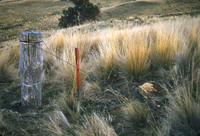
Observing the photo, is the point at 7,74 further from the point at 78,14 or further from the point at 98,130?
the point at 78,14

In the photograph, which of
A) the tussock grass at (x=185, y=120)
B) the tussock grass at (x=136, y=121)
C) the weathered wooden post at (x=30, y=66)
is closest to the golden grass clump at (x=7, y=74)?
the weathered wooden post at (x=30, y=66)

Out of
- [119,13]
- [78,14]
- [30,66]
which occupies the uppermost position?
[119,13]

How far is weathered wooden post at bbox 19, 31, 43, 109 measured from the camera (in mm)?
2055

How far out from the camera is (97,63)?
10.6ft

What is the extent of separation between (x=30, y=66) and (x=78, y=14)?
20.9 m

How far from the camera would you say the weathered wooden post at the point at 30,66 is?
2.05m

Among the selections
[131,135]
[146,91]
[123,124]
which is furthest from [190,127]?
[146,91]

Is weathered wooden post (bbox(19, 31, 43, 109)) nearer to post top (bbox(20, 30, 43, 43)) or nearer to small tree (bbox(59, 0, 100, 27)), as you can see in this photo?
post top (bbox(20, 30, 43, 43))

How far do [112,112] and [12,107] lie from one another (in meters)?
1.55

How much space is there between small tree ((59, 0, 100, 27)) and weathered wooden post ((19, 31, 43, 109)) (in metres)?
20.5

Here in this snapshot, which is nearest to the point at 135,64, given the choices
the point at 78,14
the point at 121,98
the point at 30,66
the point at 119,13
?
the point at 121,98

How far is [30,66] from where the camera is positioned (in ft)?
7.00

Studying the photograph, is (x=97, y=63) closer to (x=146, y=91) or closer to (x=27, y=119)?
(x=146, y=91)

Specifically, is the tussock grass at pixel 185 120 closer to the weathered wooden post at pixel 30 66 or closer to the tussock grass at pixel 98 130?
the tussock grass at pixel 98 130
